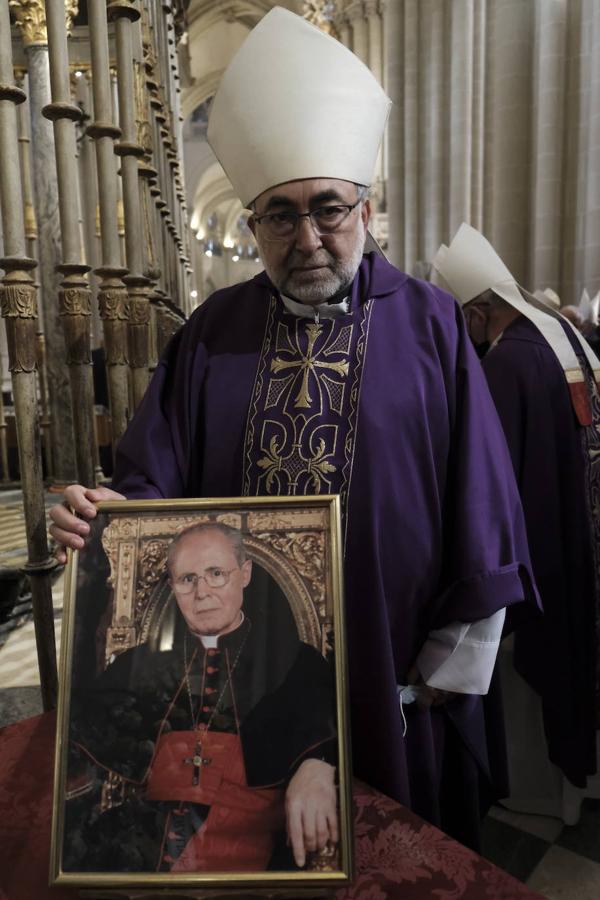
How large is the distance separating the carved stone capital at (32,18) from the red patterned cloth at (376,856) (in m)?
4.65

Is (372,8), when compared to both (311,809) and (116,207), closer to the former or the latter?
(116,207)

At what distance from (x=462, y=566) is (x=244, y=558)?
1.90 ft

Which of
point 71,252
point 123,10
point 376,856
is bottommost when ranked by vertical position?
point 376,856

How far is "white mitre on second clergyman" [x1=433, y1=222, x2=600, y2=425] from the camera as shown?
259 centimetres

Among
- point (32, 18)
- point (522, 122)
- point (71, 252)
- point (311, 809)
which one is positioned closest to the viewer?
point (311, 809)

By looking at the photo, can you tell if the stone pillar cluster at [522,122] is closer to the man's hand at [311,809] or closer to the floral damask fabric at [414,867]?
the floral damask fabric at [414,867]

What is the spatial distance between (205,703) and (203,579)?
0.55ft

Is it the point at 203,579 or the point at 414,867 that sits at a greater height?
the point at 203,579

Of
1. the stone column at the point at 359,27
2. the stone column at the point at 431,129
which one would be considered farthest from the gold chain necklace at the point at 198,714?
the stone column at the point at 359,27

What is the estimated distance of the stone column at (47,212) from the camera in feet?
16.4

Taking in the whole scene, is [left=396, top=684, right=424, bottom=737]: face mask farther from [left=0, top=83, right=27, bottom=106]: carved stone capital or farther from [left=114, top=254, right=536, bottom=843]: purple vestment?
[left=0, top=83, right=27, bottom=106]: carved stone capital

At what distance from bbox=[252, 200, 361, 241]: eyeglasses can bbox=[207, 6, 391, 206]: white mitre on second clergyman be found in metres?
0.08

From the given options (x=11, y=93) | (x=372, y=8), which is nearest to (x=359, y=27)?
(x=372, y=8)

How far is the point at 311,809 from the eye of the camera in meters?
0.87
